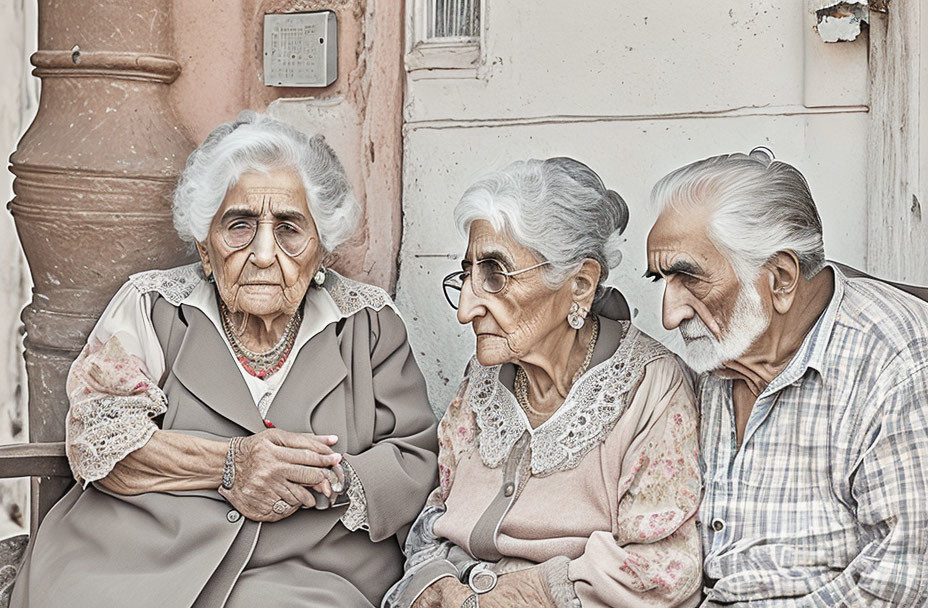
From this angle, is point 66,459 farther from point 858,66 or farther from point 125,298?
point 858,66

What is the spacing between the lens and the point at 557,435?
9.39ft

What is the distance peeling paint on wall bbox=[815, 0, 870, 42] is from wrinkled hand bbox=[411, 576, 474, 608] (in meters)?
1.72

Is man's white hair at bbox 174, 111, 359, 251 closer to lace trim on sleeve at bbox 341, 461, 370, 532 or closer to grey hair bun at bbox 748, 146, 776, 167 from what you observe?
lace trim on sleeve at bbox 341, 461, 370, 532

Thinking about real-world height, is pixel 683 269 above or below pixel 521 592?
above

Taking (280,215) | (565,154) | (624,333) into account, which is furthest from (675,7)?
(280,215)

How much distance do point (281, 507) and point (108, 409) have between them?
0.50 m

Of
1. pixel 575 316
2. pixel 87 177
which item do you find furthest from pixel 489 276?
pixel 87 177

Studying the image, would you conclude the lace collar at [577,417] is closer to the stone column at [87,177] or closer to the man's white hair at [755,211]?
the man's white hair at [755,211]

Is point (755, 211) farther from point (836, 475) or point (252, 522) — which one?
point (252, 522)

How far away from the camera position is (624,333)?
2.97 meters

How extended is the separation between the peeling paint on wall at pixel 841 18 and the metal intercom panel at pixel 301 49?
59.3 inches

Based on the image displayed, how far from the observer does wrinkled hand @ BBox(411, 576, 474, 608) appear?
9.09 ft

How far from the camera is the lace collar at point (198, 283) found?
3.21 m

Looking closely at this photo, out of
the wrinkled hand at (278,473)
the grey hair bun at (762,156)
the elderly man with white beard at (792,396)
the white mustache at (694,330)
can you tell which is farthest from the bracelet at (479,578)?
the grey hair bun at (762,156)
